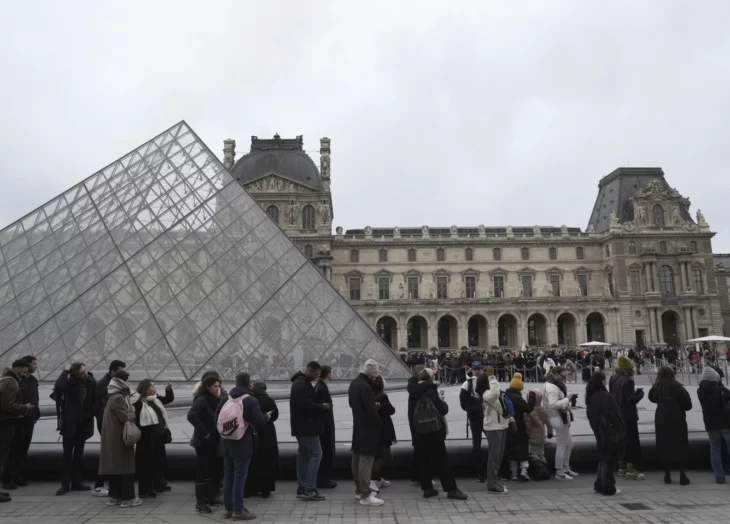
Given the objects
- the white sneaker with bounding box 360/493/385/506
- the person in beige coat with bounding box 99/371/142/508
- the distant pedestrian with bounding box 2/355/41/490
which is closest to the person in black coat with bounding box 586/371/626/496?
the white sneaker with bounding box 360/493/385/506

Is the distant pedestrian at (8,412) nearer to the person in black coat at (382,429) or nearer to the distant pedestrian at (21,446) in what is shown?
the distant pedestrian at (21,446)

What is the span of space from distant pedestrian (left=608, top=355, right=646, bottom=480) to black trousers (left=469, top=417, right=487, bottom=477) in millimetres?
1315

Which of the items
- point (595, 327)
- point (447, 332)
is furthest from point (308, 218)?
point (595, 327)

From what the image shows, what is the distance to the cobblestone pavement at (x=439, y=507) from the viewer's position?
414cm

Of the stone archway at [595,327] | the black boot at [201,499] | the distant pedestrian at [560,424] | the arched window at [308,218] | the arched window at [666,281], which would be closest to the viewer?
the black boot at [201,499]

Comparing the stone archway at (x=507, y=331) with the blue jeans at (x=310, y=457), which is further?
the stone archway at (x=507, y=331)

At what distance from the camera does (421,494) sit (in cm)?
491

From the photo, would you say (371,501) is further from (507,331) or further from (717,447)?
(507,331)

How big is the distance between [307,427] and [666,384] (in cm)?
330

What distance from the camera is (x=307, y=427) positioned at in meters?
4.65

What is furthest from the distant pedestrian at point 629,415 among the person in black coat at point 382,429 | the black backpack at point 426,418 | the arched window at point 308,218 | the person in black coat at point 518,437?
the arched window at point 308,218

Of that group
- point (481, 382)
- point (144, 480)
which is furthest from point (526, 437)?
point (144, 480)

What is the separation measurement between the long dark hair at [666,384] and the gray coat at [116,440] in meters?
4.65

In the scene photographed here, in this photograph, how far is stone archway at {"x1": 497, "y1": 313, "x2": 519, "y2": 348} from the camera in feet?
144
